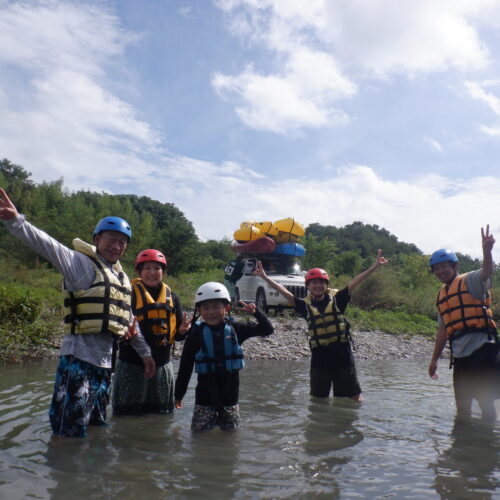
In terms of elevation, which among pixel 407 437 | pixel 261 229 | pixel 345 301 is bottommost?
pixel 407 437

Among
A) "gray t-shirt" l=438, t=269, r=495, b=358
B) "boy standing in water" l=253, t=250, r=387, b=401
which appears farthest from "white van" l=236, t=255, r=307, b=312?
"gray t-shirt" l=438, t=269, r=495, b=358

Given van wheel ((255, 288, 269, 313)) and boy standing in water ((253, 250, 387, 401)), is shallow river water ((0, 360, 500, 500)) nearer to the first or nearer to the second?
boy standing in water ((253, 250, 387, 401))

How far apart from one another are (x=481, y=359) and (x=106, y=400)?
3982 mm

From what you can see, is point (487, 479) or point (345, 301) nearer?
point (487, 479)

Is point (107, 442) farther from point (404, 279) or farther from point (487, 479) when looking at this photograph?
point (404, 279)

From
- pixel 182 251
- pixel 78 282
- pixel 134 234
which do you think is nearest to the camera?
pixel 78 282

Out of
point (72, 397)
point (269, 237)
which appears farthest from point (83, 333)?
point (269, 237)

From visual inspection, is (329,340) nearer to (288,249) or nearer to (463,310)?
(463,310)

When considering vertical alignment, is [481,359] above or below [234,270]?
below

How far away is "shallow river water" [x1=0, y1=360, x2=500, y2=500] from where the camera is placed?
11.1 feet

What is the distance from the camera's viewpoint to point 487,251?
16.1ft

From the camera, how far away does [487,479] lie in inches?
145

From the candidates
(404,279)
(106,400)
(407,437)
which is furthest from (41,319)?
(404,279)

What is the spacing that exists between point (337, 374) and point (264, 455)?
88.3 inches
